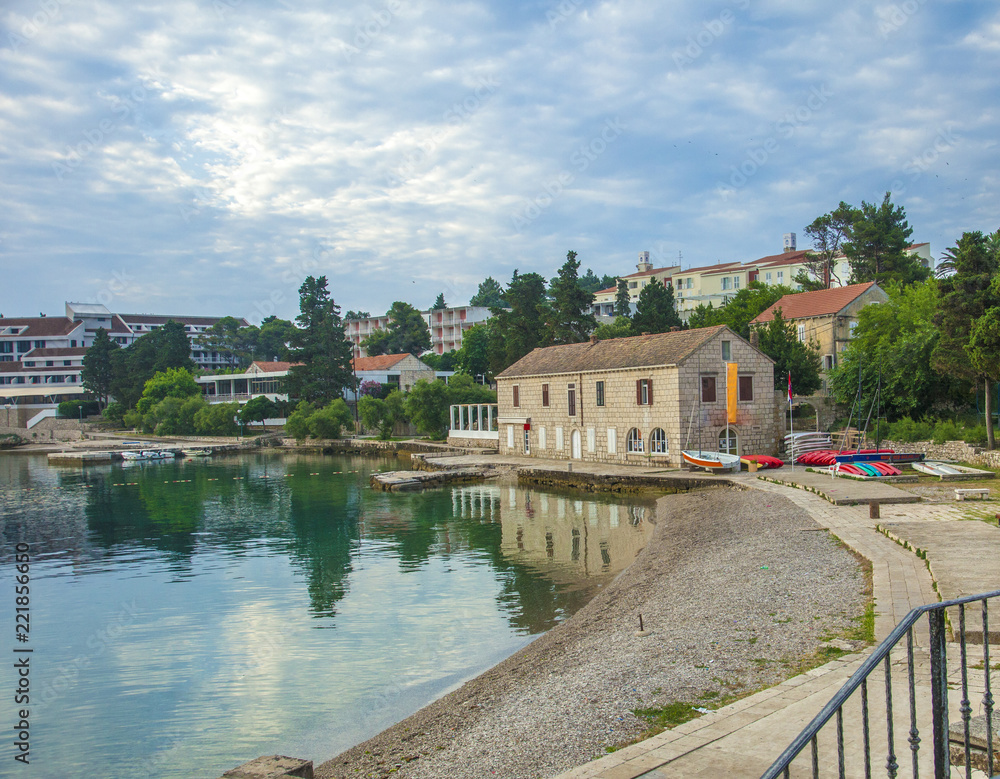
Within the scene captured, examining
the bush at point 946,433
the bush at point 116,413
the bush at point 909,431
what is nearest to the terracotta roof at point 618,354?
the bush at point 909,431

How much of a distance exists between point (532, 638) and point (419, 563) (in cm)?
854

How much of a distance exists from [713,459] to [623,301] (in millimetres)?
67427

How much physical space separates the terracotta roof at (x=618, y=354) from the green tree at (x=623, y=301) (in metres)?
52.9

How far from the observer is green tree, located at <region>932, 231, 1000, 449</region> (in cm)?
2775

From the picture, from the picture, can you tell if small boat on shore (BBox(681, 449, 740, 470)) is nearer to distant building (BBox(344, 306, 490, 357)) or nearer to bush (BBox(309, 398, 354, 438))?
bush (BBox(309, 398, 354, 438))

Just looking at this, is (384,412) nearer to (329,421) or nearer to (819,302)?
(329,421)

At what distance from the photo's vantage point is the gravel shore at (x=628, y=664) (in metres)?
8.85

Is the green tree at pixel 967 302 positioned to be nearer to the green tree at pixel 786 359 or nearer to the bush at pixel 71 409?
the green tree at pixel 786 359

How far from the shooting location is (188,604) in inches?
760

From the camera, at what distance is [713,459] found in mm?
33406

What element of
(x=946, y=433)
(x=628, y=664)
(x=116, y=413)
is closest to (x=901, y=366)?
(x=946, y=433)

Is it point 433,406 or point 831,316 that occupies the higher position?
point 831,316

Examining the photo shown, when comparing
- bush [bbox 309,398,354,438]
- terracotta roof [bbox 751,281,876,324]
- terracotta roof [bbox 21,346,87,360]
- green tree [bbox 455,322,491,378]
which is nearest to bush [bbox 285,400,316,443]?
bush [bbox 309,398,354,438]

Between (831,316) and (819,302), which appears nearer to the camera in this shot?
(831,316)
